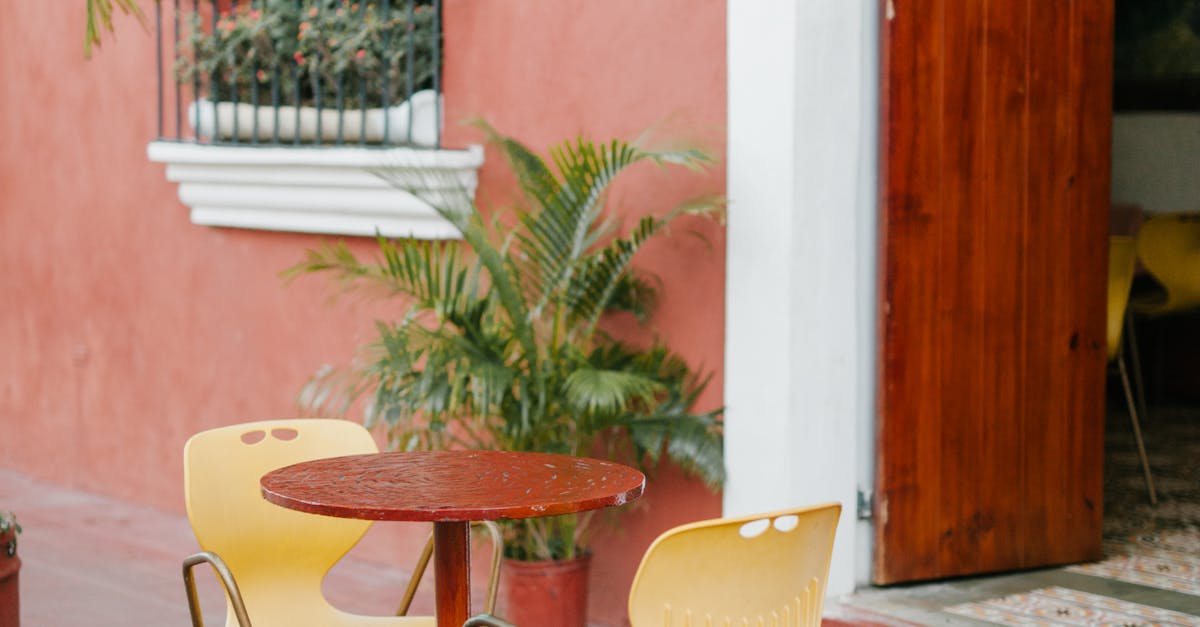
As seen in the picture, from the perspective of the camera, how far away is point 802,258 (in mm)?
4336

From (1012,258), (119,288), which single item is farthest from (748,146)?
(119,288)

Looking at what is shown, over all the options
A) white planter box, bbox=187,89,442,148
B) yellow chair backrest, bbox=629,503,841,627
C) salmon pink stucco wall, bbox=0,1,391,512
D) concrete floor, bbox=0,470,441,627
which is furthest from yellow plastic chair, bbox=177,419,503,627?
salmon pink stucco wall, bbox=0,1,391,512

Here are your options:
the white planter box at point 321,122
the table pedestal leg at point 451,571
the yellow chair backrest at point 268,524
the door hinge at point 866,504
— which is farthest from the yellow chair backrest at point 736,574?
the white planter box at point 321,122

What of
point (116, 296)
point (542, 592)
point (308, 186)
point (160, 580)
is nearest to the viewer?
point (542, 592)

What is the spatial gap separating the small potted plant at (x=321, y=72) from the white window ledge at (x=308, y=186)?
0.41 ft

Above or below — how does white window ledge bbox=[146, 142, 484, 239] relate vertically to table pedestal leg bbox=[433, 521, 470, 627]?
above

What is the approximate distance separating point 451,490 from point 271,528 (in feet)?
2.48

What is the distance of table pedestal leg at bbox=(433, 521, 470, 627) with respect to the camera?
2.73 meters

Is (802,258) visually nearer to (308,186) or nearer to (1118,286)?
(1118,286)

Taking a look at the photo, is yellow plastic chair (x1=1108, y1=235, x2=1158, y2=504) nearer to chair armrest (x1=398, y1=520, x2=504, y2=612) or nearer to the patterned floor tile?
the patterned floor tile

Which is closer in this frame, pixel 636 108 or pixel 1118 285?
pixel 636 108

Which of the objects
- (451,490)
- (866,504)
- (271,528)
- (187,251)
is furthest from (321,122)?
(451,490)

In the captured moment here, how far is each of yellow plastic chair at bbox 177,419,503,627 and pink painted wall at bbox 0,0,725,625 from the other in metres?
1.55

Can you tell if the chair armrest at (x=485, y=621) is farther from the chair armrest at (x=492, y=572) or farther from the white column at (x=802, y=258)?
the white column at (x=802, y=258)
